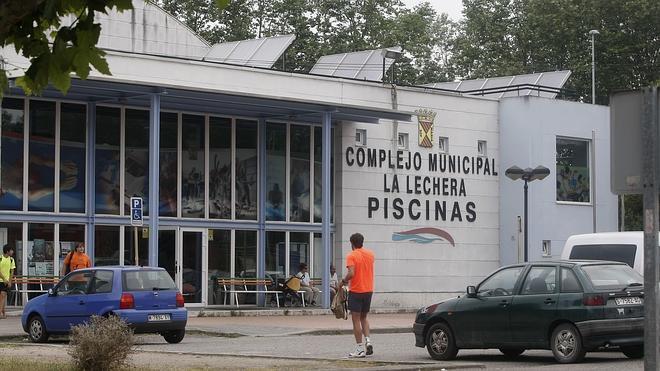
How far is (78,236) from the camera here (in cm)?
Result: 3241

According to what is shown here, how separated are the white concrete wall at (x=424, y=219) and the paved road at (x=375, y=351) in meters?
11.3

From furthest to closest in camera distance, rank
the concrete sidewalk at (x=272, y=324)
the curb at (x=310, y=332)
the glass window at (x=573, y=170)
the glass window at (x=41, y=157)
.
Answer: the glass window at (x=573, y=170), the glass window at (x=41, y=157), the concrete sidewalk at (x=272, y=324), the curb at (x=310, y=332)

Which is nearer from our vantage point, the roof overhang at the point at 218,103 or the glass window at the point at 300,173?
the roof overhang at the point at 218,103

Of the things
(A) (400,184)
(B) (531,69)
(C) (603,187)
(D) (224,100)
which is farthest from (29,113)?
(B) (531,69)

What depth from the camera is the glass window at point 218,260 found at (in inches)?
1378

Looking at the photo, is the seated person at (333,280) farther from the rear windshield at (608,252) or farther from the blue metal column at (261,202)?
the rear windshield at (608,252)

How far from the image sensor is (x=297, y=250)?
37.3 m

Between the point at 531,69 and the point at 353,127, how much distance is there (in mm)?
39070

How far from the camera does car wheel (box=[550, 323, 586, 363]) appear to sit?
17.4 m

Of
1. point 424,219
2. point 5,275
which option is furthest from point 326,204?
point 5,275

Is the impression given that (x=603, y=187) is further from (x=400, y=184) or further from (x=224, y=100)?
(x=224, y=100)

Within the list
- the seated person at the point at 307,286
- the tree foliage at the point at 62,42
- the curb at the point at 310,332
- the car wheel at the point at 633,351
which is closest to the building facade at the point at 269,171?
Answer: the seated person at the point at 307,286

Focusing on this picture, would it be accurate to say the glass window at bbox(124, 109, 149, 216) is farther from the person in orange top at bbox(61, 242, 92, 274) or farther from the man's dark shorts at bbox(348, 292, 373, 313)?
the man's dark shorts at bbox(348, 292, 373, 313)

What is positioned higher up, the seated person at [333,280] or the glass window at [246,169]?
the glass window at [246,169]
